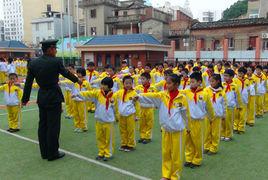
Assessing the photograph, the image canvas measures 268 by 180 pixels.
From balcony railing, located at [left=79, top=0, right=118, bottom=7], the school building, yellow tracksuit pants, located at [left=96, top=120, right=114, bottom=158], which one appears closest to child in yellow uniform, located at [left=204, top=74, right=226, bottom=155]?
yellow tracksuit pants, located at [left=96, top=120, right=114, bottom=158]

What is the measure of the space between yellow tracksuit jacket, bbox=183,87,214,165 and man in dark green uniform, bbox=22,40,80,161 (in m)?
2.11

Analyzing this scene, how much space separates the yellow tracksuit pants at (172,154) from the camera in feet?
14.3

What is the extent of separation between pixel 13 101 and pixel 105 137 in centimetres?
312

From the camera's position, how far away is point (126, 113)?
5.74m

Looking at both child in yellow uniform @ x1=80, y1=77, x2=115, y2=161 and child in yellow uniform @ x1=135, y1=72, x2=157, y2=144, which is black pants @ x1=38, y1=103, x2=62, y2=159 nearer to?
child in yellow uniform @ x1=80, y1=77, x2=115, y2=161

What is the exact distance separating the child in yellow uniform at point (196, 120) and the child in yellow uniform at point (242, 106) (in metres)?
2.39

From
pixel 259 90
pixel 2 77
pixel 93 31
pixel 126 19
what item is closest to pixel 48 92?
pixel 259 90

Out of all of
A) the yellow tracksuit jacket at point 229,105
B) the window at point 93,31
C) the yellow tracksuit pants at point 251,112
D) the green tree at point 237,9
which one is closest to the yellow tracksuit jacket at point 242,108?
the yellow tracksuit jacket at point 229,105

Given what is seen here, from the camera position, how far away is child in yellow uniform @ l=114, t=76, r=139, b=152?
226 inches

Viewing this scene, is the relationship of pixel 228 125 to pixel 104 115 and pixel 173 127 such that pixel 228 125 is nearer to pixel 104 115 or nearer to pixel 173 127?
pixel 173 127

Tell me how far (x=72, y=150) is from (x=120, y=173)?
61.8 inches

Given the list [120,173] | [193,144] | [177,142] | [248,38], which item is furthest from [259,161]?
[248,38]

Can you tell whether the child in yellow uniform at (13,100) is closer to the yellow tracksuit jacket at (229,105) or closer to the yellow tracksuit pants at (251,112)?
the yellow tracksuit jacket at (229,105)

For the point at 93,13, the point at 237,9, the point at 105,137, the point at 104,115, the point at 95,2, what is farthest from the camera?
the point at 237,9
